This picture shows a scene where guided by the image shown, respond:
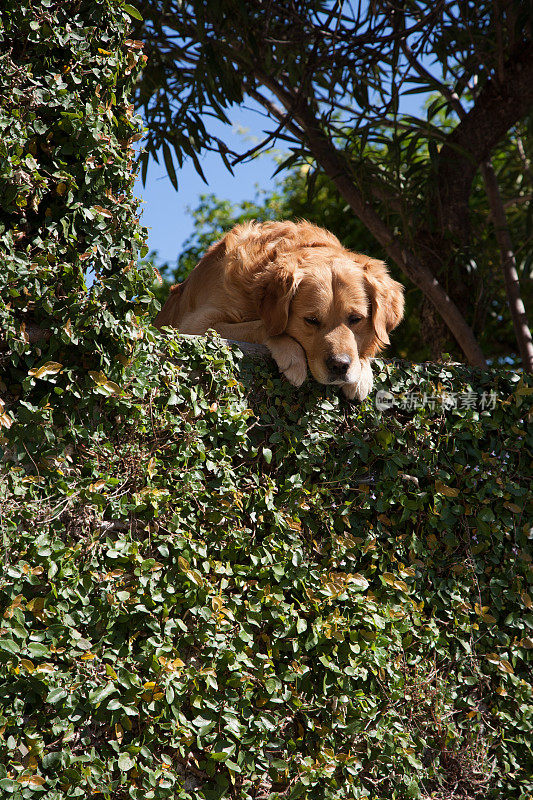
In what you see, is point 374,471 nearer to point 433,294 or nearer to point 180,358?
point 180,358

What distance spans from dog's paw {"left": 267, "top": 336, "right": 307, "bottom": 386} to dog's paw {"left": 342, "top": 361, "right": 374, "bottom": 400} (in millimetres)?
283

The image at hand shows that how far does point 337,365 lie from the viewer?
11.9 ft

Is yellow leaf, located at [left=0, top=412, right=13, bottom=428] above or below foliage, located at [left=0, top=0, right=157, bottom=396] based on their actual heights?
below

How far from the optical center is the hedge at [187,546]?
103 inches

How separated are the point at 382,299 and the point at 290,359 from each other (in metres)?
0.91

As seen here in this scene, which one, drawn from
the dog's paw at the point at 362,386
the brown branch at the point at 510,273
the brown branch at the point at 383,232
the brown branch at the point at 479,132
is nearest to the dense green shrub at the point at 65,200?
the dog's paw at the point at 362,386

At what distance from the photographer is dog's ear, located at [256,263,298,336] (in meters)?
3.88

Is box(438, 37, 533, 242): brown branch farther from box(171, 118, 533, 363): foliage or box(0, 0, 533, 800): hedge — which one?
box(0, 0, 533, 800): hedge

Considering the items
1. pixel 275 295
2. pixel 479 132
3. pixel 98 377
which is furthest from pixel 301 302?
pixel 479 132

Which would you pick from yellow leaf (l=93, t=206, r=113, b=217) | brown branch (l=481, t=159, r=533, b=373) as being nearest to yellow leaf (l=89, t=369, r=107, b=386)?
yellow leaf (l=93, t=206, r=113, b=217)

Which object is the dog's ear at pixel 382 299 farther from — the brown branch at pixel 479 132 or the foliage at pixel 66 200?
the brown branch at pixel 479 132

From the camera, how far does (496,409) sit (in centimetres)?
436

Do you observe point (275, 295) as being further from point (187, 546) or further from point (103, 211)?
point (187, 546)

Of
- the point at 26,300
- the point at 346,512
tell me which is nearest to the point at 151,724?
the point at 346,512
